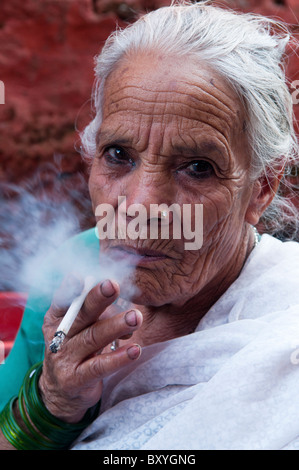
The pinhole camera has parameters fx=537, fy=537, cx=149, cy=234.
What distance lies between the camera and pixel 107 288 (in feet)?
5.26

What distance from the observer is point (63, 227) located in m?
2.68

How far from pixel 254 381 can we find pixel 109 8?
3441 mm

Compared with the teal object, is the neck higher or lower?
higher

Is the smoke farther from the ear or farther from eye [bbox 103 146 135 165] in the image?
the ear

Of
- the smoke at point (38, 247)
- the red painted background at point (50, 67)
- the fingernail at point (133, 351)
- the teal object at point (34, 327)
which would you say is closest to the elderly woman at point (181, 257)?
the fingernail at point (133, 351)

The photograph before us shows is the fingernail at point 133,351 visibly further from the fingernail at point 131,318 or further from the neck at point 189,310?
the neck at point 189,310

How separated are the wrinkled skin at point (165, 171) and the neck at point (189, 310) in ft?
0.38

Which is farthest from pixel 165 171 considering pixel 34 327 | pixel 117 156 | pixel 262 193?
pixel 34 327

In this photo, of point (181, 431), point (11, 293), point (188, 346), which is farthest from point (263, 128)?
point (11, 293)

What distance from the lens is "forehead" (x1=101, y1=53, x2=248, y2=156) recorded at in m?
1.86

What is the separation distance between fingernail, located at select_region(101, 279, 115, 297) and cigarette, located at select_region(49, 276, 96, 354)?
0.11m

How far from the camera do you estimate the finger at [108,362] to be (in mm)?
1662

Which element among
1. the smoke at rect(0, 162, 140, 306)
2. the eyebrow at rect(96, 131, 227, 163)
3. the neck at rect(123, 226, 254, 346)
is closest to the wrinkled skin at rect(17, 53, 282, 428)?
the eyebrow at rect(96, 131, 227, 163)

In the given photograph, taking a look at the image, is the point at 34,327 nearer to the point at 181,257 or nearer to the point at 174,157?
the point at 181,257
